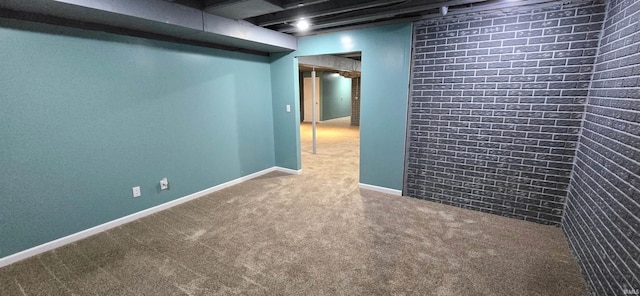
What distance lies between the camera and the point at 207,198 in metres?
3.45

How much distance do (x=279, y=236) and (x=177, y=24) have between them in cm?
222

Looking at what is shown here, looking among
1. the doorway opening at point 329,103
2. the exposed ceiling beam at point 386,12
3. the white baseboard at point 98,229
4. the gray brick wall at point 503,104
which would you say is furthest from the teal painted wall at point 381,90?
the white baseboard at point 98,229

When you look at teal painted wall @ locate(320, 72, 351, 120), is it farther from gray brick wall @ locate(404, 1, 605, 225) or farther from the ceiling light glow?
the ceiling light glow

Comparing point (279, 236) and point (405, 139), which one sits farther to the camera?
point (405, 139)

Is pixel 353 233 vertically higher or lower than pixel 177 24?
lower

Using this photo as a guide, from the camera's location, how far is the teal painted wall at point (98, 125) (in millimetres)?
2111

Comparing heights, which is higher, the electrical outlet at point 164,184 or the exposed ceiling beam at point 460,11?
the exposed ceiling beam at point 460,11

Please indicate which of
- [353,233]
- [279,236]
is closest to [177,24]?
[279,236]

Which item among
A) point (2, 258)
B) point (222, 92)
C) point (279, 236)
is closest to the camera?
point (2, 258)

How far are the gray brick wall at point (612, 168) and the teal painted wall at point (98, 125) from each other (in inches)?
149

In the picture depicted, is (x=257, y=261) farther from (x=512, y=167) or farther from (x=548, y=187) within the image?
(x=548, y=187)

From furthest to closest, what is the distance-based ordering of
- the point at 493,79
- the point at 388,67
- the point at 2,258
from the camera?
the point at 388,67
the point at 493,79
the point at 2,258

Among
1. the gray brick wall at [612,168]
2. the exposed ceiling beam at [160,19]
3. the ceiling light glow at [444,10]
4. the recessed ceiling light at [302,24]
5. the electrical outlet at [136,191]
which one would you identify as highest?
the recessed ceiling light at [302,24]

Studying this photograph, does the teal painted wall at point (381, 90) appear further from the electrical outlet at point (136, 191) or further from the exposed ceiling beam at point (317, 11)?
the electrical outlet at point (136, 191)
